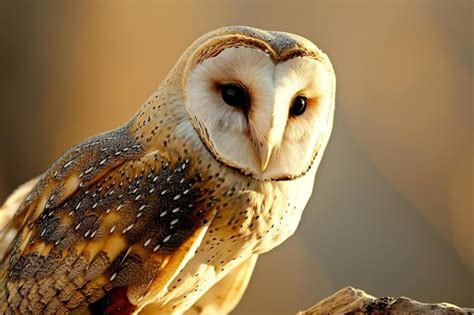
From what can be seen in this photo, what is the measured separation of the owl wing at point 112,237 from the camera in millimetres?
1148

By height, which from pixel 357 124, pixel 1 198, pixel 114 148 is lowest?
pixel 357 124

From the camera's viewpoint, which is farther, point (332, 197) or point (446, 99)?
point (446, 99)

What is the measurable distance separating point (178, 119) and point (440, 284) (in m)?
2.63

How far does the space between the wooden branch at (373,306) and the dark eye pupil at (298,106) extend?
1.03ft

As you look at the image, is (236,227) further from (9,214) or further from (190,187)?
(9,214)

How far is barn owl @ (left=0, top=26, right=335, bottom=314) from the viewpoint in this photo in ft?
3.70

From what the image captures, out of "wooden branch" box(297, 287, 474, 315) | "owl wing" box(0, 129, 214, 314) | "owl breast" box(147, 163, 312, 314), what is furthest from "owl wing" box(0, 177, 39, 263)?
"wooden branch" box(297, 287, 474, 315)

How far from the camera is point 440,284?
11.5 ft

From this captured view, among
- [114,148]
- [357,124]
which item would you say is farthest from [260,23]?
[114,148]

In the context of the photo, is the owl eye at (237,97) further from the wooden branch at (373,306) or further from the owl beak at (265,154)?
the wooden branch at (373,306)

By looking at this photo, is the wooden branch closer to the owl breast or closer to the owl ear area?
the owl breast

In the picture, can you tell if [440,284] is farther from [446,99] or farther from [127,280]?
[127,280]

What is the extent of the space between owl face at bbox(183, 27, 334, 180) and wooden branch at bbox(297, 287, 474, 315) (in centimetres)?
22

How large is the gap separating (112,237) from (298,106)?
14.6 inches
